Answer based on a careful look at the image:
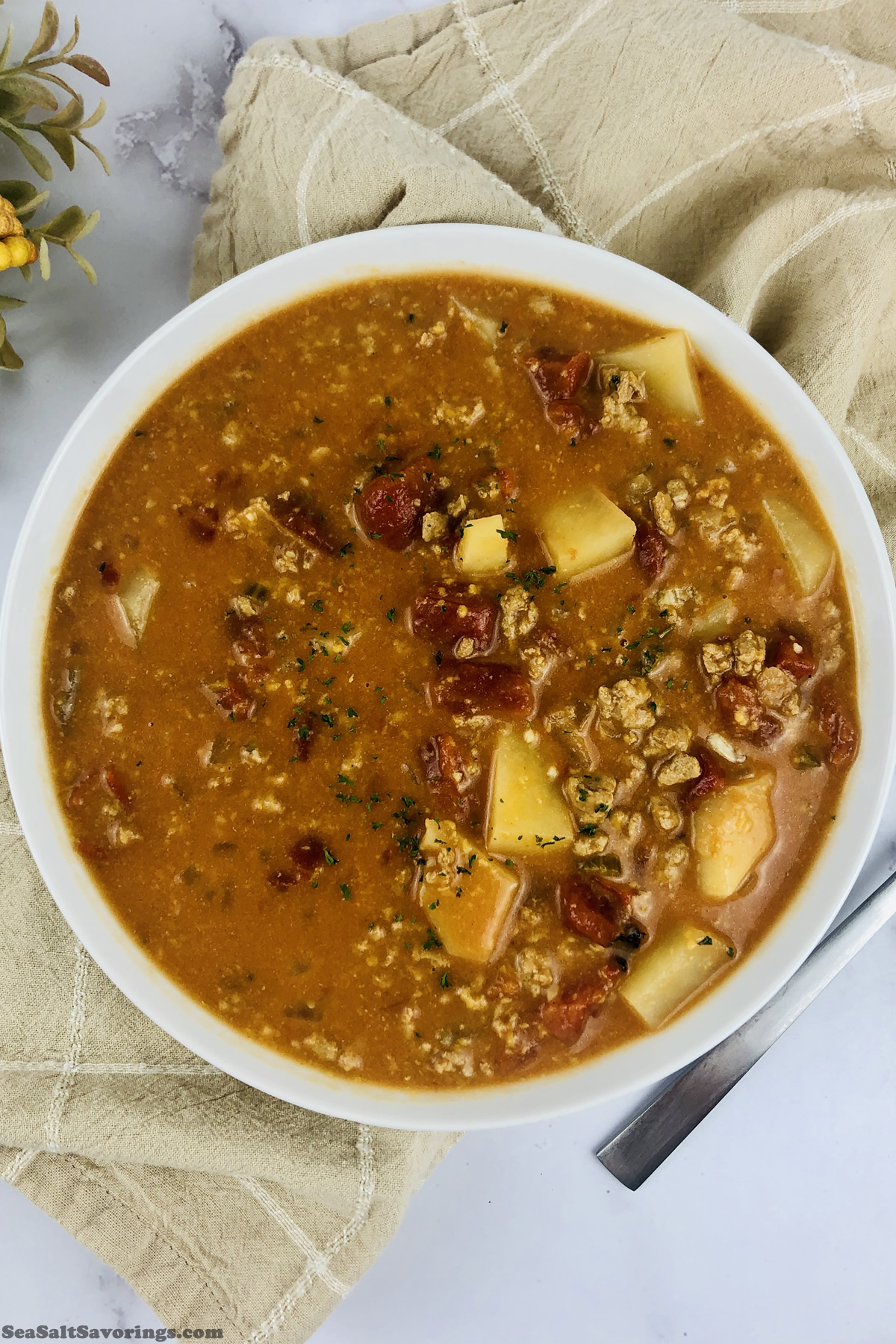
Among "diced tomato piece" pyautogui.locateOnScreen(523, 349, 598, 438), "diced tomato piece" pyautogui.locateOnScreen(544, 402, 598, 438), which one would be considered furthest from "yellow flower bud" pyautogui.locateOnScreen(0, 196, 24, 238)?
"diced tomato piece" pyautogui.locateOnScreen(544, 402, 598, 438)

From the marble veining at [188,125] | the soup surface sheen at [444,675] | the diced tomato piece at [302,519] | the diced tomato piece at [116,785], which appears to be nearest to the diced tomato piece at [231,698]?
the soup surface sheen at [444,675]

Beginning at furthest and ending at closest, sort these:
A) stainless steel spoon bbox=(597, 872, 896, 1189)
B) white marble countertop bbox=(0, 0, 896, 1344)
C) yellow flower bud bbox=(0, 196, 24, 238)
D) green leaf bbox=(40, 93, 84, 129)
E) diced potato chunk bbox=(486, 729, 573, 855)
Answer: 1. white marble countertop bbox=(0, 0, 896, 1344)
2. stainless steel spoon bbox=(597, 872, 896, 1189)
3. green leaf bbox=(40, 93, 84, 129)
4. diced potato chunk bbox=(486, 729, 573, 855)
5. yellow flower bud bbox=(0, 196, 24, 238)

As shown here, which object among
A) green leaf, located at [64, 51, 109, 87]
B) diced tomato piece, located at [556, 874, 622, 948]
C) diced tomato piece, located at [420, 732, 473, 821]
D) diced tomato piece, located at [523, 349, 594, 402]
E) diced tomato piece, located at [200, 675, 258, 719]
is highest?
green leaf, located at [64, 51, 109, 87]

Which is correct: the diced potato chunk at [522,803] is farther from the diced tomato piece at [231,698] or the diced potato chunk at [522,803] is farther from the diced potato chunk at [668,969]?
the diced tomato piece at [231,698]

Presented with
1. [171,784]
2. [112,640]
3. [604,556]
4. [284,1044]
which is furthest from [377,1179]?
[604,556]

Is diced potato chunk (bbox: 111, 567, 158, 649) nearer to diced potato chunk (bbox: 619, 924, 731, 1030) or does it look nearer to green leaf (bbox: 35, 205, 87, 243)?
green leaf (bbox: 35, 205, 87, 243)

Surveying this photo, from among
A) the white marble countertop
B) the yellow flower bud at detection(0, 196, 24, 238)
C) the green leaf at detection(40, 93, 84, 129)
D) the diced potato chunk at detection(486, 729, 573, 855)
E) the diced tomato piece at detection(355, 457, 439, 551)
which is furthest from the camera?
the white marble countertop

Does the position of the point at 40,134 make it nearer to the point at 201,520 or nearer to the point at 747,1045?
the point at 201,520
